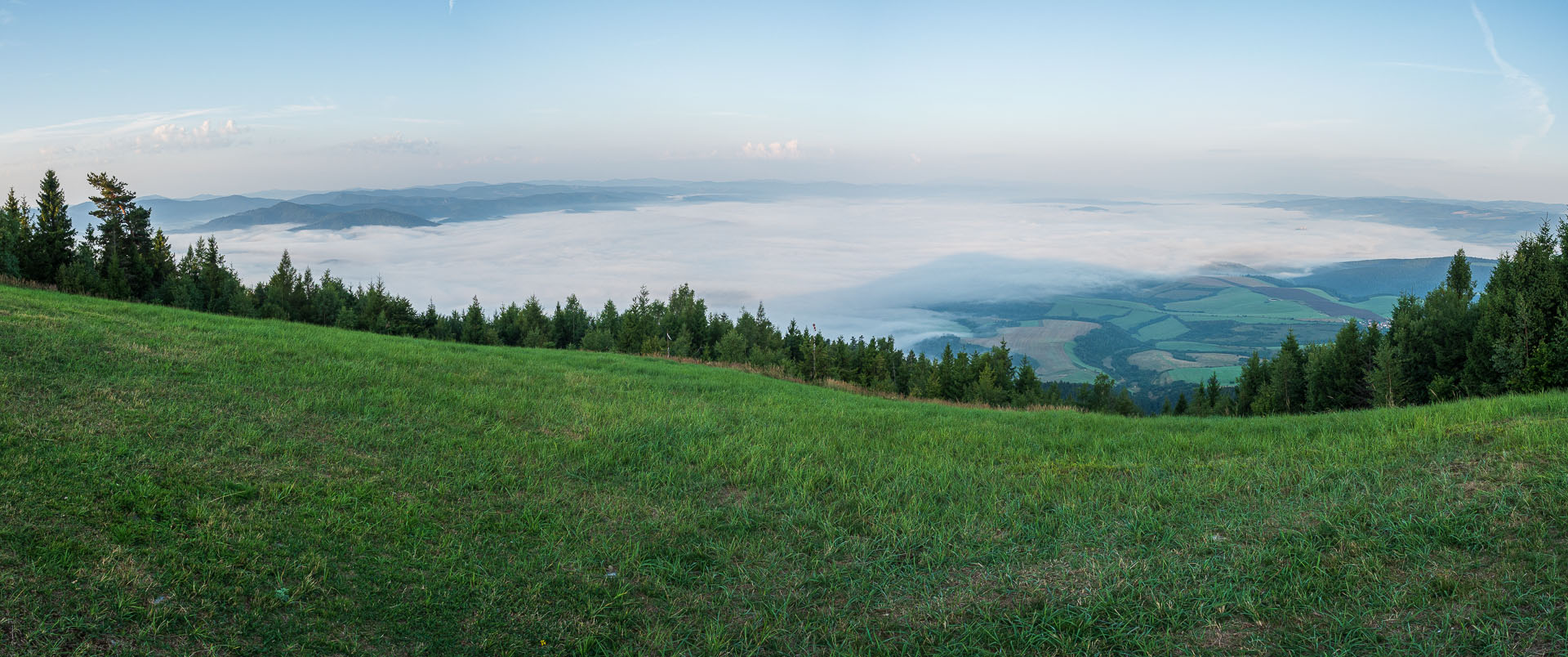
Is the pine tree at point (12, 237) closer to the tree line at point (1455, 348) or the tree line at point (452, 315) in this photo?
the tree line at point (452, 315)

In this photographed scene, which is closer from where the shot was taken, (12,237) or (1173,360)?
(12,237)

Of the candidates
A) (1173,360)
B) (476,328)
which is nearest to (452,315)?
(476,328)

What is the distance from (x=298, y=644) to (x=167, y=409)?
596 cm

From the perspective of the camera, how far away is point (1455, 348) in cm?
3072

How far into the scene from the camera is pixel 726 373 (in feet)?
67.9

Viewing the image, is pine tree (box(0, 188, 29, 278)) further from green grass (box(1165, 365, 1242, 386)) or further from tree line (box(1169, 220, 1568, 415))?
green grass (box(1165, 365, 1242, 386))

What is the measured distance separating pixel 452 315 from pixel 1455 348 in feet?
270

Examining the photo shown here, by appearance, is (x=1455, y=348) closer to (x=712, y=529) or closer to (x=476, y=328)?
(x=712, y=529)

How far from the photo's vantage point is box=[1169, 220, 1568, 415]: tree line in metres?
19.8

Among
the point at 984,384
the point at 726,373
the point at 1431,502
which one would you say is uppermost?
the point at 1431,502

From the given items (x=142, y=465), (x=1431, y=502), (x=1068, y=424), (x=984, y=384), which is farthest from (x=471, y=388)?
(x=984, y=384)

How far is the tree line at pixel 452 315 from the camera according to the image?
45.6m

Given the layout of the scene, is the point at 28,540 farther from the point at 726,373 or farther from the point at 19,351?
the point at 726,373

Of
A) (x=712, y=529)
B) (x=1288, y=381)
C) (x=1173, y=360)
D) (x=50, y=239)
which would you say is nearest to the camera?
(x=712, y=529)
